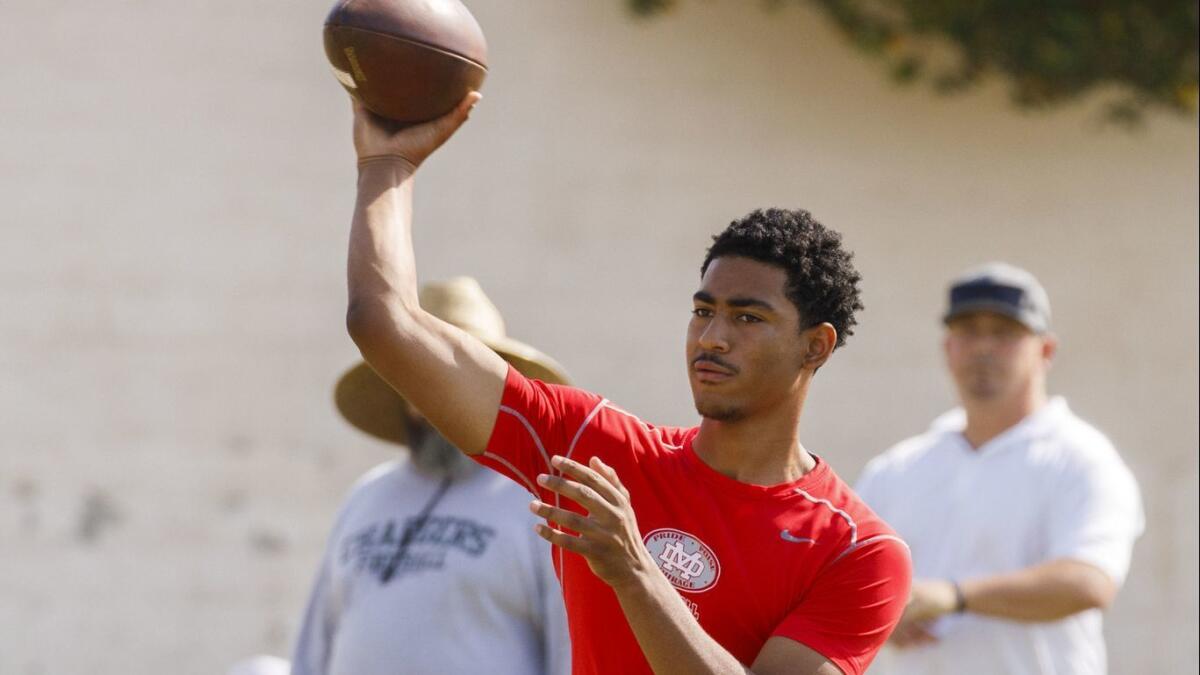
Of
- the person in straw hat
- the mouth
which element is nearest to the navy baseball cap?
the person in straw hat

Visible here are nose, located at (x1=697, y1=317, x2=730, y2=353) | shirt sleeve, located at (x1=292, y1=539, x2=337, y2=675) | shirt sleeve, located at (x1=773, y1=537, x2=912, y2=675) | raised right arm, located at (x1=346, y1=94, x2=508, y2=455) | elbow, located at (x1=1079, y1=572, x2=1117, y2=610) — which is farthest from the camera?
elbow, located at (x1=1079, y1=572, x2=1117, y2=610)

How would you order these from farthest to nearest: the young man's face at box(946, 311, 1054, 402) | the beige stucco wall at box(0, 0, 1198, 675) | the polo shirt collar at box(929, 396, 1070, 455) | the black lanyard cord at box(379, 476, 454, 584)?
the beige stucco wall at box(0, 0, 1198, 675), the young man's face at box(946, 311, 1054, 402), the polo shirt collar at box(929, 396, 1070, 455), the black lanyard cord at box(379, 476, 454, 584)

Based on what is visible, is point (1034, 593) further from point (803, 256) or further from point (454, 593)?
point (803, 256)

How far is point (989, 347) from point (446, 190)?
107 inches

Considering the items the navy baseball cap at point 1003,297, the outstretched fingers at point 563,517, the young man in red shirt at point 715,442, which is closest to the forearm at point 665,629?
the young man in red shirt at point 715,442

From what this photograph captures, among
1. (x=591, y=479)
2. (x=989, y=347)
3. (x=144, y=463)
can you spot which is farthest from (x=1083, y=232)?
(x=591, y=479)

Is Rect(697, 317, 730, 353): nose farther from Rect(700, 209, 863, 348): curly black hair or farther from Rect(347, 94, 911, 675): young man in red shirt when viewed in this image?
Rect(700, 209, 863, 348): curly black hair

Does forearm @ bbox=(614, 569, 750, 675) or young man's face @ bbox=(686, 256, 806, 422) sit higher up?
young man's face @ bbox=(686, 256, 806, 422)

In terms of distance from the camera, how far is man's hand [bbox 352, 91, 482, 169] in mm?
2910

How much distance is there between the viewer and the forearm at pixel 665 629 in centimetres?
254

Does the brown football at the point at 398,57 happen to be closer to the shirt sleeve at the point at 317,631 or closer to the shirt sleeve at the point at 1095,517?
the shirt sleeve at the point at 317,631

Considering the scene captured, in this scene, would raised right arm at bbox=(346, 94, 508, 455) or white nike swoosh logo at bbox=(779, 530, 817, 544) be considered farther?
white nike swoosh logo at bbox=(779, 530, 817, 544)

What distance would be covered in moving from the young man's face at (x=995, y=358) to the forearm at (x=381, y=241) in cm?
275

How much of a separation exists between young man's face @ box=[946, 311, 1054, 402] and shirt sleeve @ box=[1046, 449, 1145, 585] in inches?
14.8
